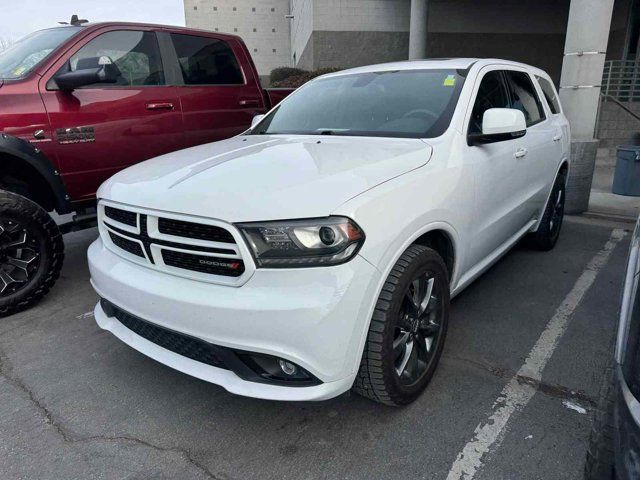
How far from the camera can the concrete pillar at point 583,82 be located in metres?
6.24

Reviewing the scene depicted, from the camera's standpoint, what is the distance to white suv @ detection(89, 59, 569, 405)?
1.97m

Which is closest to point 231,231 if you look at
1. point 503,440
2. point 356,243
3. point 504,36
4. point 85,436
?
point 356,243

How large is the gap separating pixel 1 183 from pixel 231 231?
8.98 feet

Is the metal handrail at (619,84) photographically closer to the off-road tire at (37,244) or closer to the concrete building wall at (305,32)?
the concrete building wall at (305,32)

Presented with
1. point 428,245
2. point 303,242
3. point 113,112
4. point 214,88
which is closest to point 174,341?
point 303,242

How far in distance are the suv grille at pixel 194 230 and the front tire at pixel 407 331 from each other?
29.0 inches

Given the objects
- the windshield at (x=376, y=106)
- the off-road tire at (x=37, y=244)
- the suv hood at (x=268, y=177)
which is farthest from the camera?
the off-road tire at (x=37, y=244)

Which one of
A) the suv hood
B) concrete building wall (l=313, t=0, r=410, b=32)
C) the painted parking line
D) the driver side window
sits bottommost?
the painted parking line

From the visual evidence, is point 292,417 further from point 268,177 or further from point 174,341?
point 268,177

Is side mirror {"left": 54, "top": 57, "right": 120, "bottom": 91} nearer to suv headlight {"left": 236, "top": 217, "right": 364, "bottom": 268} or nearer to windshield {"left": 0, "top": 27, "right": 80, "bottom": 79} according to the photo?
windshield {"left": 0, "top": 27, "right": 80, "bottom": 79}

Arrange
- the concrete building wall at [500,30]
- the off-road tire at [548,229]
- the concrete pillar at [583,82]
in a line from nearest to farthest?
the off-road tire at [548,229] → the concrete pillar at [583,82] → the concrete building wall at [500,30]

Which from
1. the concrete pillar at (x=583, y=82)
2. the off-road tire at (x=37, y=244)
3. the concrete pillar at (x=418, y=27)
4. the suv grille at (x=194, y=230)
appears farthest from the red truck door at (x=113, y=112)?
the concrete pillar at (x=418, y=27)

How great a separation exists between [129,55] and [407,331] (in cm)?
359

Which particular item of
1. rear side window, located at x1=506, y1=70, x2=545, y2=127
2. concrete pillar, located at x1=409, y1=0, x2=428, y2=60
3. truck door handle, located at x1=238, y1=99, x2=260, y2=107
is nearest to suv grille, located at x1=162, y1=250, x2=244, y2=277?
rear side window, located at x1=506, y1=70, x2=545, y2=127
